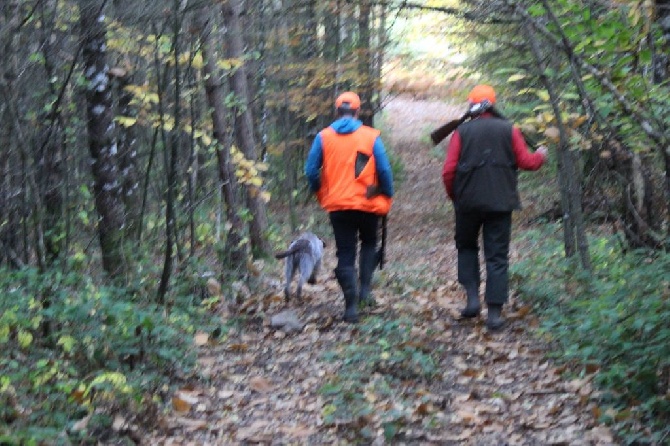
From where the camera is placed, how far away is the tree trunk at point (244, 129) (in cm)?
1146

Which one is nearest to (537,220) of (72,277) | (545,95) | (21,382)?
(545,95)

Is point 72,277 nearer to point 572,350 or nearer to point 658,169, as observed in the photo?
point 572,350

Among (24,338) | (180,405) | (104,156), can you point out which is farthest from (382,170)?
(24,338)

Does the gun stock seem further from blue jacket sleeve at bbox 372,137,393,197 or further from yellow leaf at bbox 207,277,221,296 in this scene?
yellow leaf at bbox 207,277,221,296

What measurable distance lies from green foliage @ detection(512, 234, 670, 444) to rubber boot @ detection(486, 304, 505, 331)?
41cm

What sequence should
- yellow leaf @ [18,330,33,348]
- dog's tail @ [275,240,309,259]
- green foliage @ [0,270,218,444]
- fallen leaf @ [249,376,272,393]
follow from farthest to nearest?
1. dog's tail @ [275,240,309,259]
2. fallen leaf @ [249,376,272,393]
3. yellow leaf @ [18,330,33,348]
4. green foliage @ [0,270,218,444]

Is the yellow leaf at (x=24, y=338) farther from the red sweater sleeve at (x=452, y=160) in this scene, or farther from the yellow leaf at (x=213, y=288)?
the red sweater sleeve at (x=452, y=160)

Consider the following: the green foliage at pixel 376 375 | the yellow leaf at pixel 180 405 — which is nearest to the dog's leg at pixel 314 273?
the green foliage at pixel 376 375

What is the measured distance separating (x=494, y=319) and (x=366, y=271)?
4.88 ft

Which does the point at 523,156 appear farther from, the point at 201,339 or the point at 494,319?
the point at 201,339

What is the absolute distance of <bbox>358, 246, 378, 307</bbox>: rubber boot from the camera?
28.8ft

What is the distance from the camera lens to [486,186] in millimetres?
7816

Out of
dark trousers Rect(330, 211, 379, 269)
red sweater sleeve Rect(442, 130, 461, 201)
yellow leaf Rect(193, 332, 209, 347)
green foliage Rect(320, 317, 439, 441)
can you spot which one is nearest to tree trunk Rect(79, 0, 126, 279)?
yellow leaf Rect(193, 332, 209, 347)

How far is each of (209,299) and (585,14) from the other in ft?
15.1
